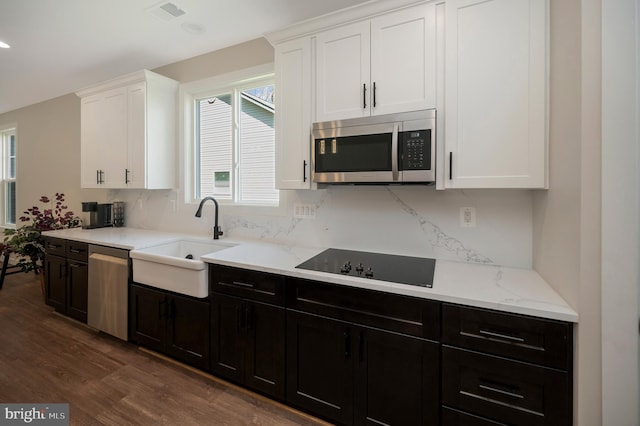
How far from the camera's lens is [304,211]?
2.40 meters

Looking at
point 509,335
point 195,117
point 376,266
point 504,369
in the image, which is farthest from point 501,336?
point 195,117

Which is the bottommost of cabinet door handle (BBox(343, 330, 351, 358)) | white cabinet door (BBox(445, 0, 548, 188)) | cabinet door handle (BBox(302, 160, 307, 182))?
cabinet door handle (BBox(343, 330, 351, 358))

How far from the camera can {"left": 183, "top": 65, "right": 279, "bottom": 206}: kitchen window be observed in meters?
2.67

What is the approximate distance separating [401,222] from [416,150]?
595 millimetres

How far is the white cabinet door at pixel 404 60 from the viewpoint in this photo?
5.31ft

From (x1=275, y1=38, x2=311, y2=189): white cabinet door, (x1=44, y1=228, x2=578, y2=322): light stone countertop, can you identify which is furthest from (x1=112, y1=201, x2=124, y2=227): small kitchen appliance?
(x1=275, y1=38, x2=311, y2=189): white cabinet door

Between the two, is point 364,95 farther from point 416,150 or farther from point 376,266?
point 376,266

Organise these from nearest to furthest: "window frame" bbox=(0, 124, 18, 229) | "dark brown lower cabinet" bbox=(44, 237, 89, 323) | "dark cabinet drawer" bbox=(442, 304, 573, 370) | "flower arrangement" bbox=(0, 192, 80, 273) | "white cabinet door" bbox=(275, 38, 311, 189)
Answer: "dark cabinet drawer" bbox=(442, 304, 573, 370)
"white cabinet door" bbox=(275, 38, 311, 189)
"dark brown lower cabinet" bbox=(44, 237, 89, 323)
"flower arrangement" bbox=(0, 192, 80, 273)
"window frame" bbox=(0, 124, 18, 229)

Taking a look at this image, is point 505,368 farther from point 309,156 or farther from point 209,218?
point 209,218

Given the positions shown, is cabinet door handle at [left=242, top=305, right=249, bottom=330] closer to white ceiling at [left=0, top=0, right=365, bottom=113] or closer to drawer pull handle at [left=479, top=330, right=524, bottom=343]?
drawer pull handle at [left=479, top=330, right=524, bottom=343]

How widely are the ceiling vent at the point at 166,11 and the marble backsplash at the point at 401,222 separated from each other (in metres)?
1.56

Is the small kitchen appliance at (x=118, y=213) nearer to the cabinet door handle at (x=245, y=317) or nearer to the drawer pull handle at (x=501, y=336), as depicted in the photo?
the cabinet door handle at (x=245, y=317)

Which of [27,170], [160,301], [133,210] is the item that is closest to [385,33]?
[160,301]

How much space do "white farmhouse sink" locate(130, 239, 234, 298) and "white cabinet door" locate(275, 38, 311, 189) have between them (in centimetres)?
83
